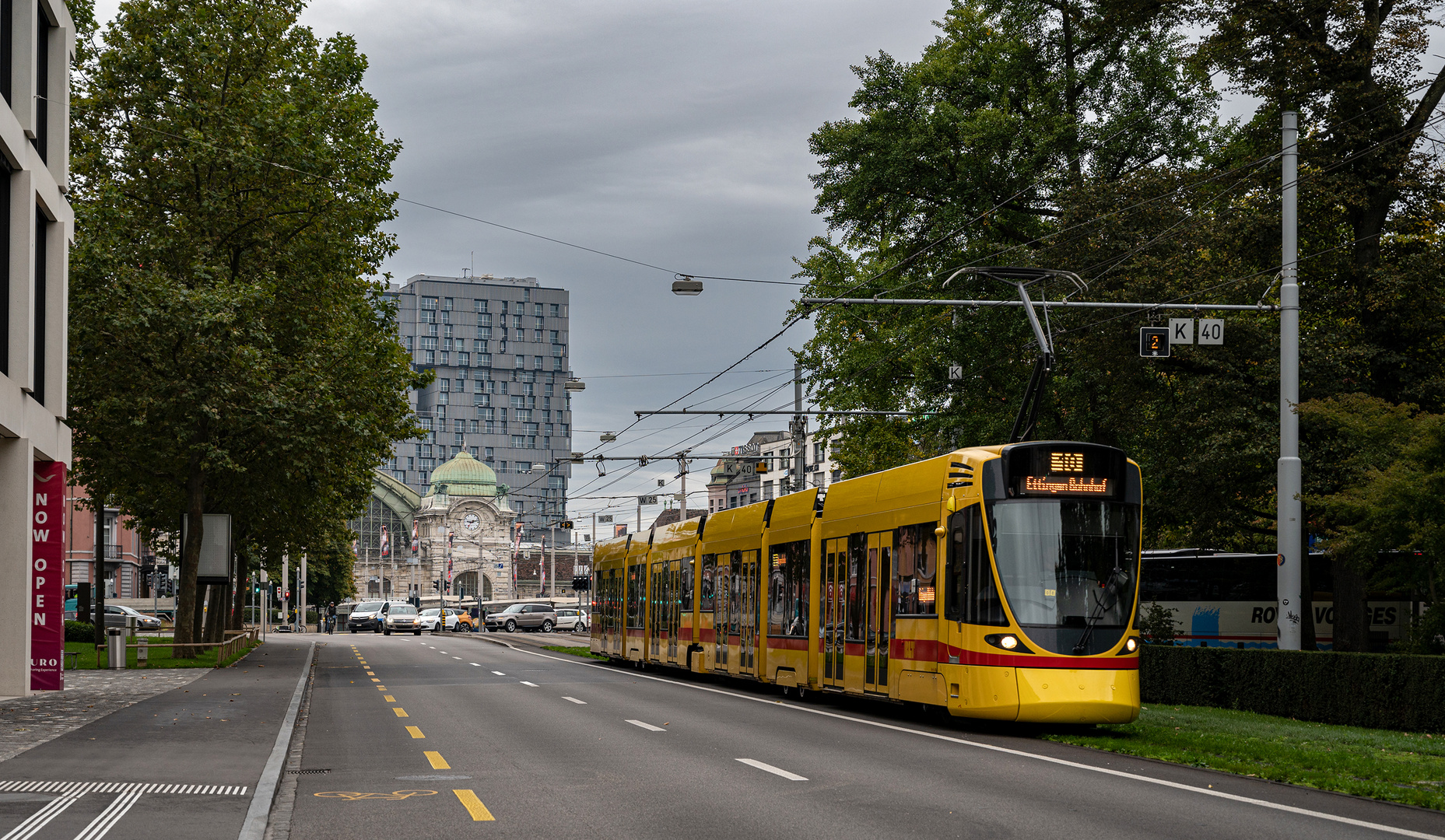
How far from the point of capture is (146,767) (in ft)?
42.1

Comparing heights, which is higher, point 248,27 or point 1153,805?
point 248,27

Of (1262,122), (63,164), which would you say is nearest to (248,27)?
(63,164)

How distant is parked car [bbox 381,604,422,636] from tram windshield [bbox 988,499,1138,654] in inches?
2519

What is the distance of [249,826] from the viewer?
9.49 metres

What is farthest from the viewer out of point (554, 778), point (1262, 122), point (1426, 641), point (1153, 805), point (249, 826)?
point (1262, 122)

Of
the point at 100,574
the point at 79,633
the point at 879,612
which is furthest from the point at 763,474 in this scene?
the point at 879,612

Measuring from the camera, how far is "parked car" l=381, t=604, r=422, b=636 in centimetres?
7700

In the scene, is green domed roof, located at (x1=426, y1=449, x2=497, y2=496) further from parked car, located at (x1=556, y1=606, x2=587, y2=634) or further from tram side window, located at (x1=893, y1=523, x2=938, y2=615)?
tram side window, located at (x1=893, y1=523, x2=938, y2=615)

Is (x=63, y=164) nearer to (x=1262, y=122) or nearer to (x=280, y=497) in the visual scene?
(x=280, y=497)

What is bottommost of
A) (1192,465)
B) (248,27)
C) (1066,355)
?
(1192,465)

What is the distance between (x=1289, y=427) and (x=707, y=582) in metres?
11.5

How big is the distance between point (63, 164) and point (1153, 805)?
2139 centimetres

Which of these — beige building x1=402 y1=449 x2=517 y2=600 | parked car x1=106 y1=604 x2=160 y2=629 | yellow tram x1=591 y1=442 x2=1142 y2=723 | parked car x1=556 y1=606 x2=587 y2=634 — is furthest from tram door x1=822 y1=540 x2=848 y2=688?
beige building x1=402 y1=449 x2=517 y2=600

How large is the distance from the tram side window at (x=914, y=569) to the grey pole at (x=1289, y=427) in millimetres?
6375
